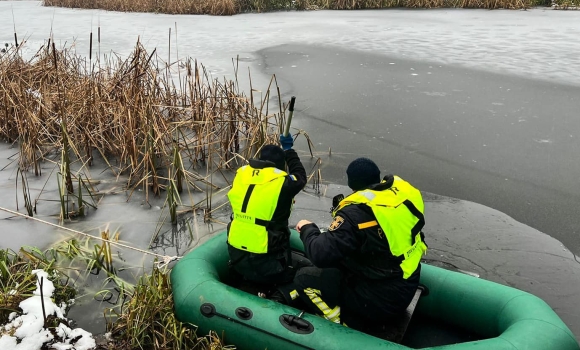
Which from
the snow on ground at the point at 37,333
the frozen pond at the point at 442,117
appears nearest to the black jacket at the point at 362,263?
the frozen pond at the point at 442,117

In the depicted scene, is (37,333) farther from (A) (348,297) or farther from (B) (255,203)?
(A) (348,297)

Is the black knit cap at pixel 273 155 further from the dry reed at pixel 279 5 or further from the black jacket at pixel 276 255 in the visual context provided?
the dry reed at pixel 279 5

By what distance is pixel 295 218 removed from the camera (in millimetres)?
3783

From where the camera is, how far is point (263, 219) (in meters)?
2.52

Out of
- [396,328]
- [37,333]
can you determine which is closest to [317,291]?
[396,328]

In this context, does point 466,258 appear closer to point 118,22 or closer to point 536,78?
point 536,78

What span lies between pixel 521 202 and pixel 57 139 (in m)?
4.11

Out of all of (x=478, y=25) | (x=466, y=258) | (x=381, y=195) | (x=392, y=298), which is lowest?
(x=466, y=258)

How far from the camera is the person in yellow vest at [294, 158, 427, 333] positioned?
2.17 metres

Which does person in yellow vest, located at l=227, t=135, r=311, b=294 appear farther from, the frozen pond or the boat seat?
the frozen pond

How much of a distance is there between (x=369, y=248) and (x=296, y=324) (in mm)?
486

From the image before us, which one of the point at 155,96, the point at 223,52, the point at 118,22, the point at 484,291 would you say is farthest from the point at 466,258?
the point at 118,22

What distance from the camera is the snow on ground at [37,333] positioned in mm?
2373

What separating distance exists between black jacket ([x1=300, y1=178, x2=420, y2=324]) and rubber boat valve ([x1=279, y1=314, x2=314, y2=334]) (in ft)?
0.76
